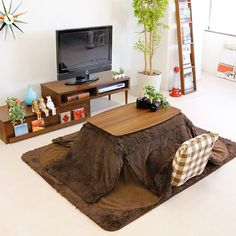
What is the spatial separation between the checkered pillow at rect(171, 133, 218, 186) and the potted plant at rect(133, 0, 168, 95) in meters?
Result: 2.07

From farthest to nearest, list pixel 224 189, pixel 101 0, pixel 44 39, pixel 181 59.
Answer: pixel 181 59 < pixel 101 0 < pixel 44 39 < pixel 224 189

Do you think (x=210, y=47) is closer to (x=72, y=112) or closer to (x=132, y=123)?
(x=72, y=112)

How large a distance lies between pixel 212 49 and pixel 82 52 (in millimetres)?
2982

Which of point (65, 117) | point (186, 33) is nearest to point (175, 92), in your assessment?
point (186, 33)

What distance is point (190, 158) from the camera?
2465 mm

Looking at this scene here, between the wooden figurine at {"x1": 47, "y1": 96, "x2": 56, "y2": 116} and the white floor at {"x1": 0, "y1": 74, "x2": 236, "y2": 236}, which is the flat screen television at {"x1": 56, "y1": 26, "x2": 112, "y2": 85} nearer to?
the wooden figurine at {"x1": 47, "y1": 96, "x2": 56, "y2": 116}

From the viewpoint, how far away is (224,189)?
2.72m

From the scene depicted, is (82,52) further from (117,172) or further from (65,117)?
(117,172)

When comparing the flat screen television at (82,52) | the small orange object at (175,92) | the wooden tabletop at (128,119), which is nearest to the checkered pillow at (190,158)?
the wooden tabletop at (128,119)

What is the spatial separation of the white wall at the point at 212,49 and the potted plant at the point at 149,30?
5.00 feet

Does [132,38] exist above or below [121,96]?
above

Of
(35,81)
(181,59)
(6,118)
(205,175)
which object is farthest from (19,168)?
(181,59)

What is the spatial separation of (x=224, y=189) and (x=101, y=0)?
291 cm

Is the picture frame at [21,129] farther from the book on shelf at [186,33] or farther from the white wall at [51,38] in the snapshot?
the book on shelf at [186,33]
